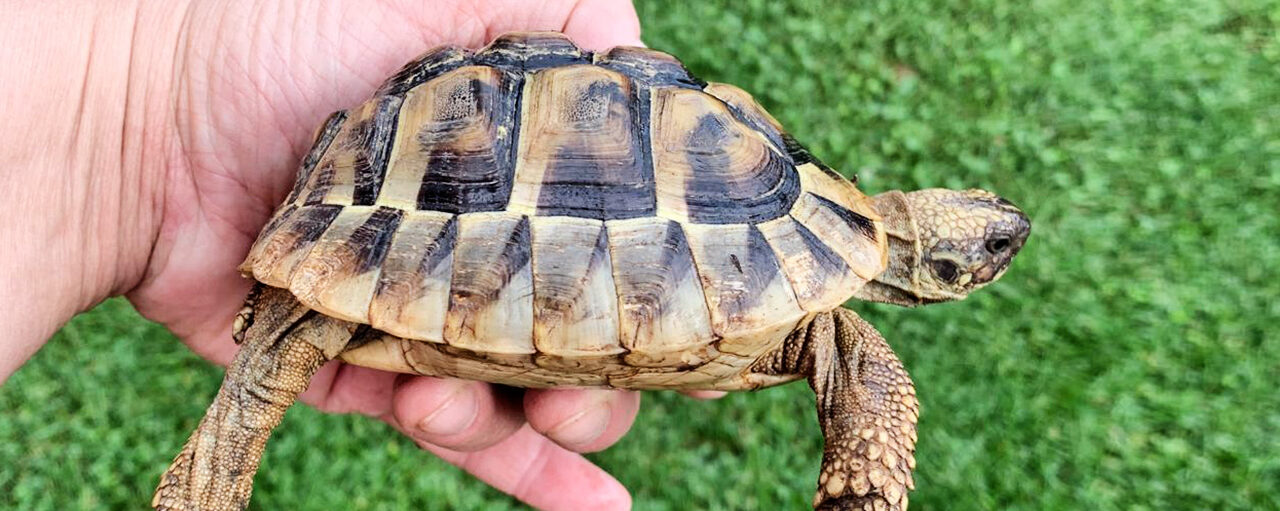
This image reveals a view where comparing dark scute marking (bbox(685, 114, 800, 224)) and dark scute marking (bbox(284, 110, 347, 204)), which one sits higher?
dark scute marking (bbox(685, 114, 800, 224))

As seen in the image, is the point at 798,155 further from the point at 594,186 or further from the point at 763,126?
the point at 594,186

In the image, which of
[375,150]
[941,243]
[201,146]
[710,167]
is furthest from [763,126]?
[201,146]

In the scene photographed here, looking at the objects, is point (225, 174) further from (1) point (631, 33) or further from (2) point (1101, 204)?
(2) point (1101, 204)

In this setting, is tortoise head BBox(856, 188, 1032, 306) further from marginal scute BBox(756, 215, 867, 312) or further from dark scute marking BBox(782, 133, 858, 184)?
marginal scute BBox(756, 215, 867, 312)

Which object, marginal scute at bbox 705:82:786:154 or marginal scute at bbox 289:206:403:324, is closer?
marginal scute at bbox 289:206:403:324

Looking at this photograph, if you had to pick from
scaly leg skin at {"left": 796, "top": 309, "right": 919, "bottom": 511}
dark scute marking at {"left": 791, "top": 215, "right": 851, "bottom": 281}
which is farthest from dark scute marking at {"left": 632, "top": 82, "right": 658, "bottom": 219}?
scaly leg skin at {"left": 796, "top": 309, "right": 919, "bottom": 511}

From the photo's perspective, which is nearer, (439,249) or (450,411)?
(439,249)

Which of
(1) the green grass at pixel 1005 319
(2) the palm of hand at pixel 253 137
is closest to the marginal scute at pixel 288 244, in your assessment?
(2) the palm of hand at pixel 253 137

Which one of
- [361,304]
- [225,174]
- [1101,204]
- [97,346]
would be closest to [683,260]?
[361,304]
